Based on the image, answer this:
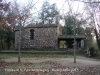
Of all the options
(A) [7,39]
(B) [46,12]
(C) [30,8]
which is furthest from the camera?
(B) [46,12]

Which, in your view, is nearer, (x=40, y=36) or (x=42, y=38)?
(x=42, y=38)

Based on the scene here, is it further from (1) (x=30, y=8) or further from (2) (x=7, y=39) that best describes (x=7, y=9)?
(2) (x=7, y=39)

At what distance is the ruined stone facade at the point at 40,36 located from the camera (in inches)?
1148

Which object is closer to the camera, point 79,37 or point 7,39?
point 79,37

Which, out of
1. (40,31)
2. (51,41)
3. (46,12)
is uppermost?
(46,12)

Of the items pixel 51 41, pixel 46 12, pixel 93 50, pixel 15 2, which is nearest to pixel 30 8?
pixel 15 2

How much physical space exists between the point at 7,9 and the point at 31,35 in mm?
16661

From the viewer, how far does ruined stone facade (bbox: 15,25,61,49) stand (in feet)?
95.7

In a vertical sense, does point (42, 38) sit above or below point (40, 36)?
below

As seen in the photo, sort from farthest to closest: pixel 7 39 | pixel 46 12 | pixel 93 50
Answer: pixel 46 12 < pixel 7 39 < pixel 93 50

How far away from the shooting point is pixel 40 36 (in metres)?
29.6

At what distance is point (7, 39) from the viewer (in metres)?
39.7

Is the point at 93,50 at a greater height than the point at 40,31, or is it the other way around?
the point at 40,31

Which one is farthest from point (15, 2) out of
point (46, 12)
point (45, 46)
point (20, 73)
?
point (46, 12)
